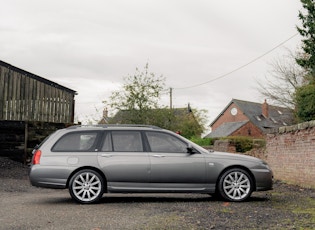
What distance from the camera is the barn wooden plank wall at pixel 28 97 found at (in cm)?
2309

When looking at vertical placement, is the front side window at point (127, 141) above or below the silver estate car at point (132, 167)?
above

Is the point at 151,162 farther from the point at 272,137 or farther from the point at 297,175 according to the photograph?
the point at 272,137

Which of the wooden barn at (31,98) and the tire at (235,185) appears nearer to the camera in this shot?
the tire at (235,185)

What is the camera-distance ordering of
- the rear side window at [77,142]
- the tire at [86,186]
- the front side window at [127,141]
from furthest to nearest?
the front side window at [127,141], the rear side window at [77,142], the tire at [86,186]

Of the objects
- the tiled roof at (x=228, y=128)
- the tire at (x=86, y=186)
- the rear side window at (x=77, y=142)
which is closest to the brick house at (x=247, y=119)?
the tiled roof at (x=228, y=128)

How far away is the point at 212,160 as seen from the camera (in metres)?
10.5

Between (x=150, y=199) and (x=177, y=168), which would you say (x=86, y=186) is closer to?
(x=150, y=199)

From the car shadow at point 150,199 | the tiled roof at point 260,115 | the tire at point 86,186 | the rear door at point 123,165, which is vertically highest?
the tiled roof at point 260,115

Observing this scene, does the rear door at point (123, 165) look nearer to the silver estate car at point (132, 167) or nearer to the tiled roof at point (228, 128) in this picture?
the silver estate car at point (132, 167)

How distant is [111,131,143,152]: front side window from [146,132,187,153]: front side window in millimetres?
238

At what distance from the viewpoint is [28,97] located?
76.8 ft

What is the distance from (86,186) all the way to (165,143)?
6.21 ft

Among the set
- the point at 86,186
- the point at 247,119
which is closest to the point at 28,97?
the point at 86,186

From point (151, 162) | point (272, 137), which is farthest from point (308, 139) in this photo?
point (151, 162)
